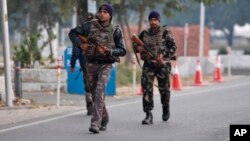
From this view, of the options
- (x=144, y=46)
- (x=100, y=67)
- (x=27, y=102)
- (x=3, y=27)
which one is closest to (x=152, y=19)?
(x=144, y=46)

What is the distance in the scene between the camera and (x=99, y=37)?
1251 centimetres

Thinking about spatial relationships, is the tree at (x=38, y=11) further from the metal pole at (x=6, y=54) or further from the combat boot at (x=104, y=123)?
the combat boot at (x=104, y=123)

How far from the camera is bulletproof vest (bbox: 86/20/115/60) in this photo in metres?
12.5

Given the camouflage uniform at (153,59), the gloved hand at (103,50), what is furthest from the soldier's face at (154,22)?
the gloved hand at (103,50)

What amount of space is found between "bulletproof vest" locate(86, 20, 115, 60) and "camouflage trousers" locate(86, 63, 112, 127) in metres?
0.17

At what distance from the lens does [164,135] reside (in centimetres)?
1239

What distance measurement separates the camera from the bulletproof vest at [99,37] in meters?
12.5

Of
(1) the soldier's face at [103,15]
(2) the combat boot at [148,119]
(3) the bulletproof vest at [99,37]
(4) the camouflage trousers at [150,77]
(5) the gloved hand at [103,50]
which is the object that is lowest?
(2) the combat boot at [148,119]

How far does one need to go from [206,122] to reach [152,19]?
2006 mm

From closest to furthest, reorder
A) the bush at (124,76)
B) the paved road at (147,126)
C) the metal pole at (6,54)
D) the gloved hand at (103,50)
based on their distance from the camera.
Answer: the paved road at (147,126)
the gloved hand at (103,50)
the metal pole at (6,54)
the bush at (124,76)

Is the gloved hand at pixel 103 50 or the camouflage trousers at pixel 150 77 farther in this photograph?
the camouflage trousers at pixel 150 77

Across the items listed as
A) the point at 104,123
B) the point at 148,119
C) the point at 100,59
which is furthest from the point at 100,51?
the point at 148,119

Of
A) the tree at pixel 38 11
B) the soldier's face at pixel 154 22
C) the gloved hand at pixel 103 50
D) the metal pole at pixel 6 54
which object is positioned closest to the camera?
the gloved hand at pixel 103 50

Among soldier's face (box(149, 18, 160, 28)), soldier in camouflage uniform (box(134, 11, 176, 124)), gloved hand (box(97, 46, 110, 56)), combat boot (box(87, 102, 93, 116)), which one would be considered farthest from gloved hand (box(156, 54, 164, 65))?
combat boot (box(87, 102, 93, 116))
